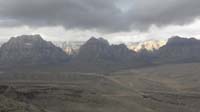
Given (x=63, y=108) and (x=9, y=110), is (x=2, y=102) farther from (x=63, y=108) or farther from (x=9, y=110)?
(x=63, y=108)

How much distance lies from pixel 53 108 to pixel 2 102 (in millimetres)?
47680

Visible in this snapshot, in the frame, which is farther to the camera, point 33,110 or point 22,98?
point 22,98

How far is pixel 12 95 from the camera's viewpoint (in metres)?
197

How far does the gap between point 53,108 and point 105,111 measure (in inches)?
961

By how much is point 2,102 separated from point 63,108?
51745 mm

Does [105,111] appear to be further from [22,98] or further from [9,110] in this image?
[9,110]

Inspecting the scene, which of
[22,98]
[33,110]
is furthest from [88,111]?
[33,110]

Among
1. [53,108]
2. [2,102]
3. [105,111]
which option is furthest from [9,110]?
[105,111]

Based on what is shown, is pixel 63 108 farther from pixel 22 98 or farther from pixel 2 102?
pixel 2 102

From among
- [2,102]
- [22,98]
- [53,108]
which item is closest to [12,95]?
[22,98]

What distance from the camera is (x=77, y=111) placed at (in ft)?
640

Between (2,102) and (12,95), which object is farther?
(12,95)

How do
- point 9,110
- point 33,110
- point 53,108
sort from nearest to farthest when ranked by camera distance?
point 9,110, point 33,110, point 53,108

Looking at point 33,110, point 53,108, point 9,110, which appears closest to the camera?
point 9,110
